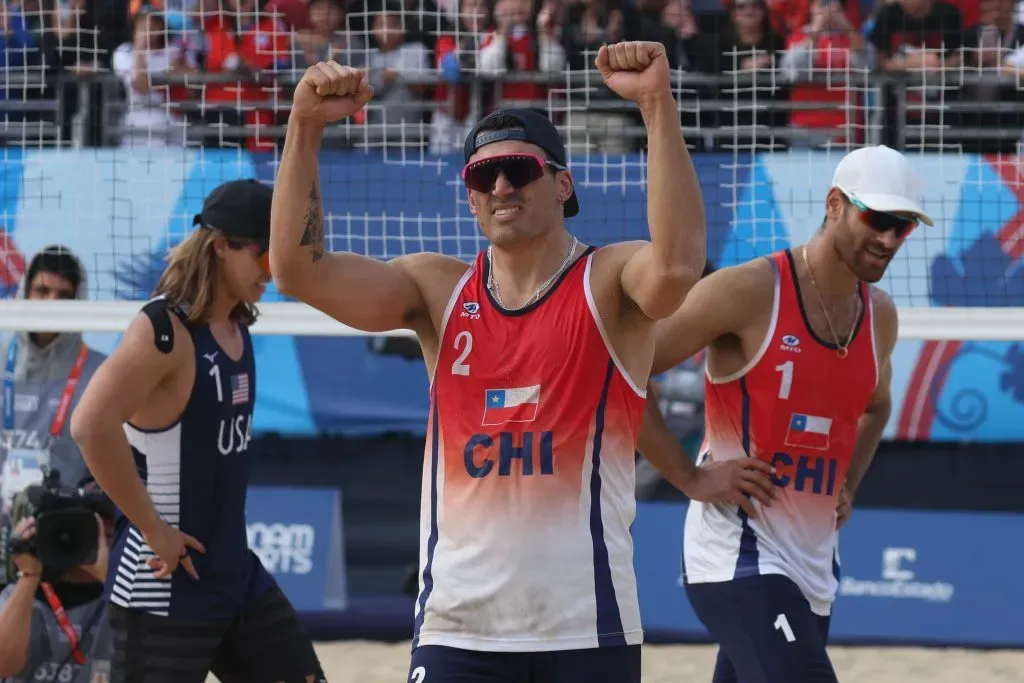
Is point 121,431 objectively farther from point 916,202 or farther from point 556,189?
point 916,202

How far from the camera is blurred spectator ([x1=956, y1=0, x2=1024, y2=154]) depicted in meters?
6.98

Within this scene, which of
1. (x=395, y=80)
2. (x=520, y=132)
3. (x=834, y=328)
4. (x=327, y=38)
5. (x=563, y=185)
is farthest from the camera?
(x=395, y=80)

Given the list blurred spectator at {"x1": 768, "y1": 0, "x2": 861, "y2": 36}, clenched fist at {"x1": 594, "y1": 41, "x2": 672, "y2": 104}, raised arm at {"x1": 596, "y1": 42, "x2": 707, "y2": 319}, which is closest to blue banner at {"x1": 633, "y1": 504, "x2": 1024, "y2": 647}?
blurred spectator at {"x1": 768, "y1": 0, "x2": 861, "y2": 36}

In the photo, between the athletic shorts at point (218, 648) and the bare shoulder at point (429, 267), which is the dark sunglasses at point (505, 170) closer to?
the bare shoulder at point (429, 267)

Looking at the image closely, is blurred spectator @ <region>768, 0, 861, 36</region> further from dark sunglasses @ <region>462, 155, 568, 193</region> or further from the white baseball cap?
dark sunglasses @ <region>462, 155, 568, 193</region>

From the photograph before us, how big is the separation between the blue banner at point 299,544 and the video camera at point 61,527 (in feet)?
8.81

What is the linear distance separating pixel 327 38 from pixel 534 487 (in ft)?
15.7

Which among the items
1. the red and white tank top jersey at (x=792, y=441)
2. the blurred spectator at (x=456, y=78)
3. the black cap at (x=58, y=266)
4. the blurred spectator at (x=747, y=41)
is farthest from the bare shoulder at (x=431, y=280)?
the blurred spectator at (x=747, y=41)

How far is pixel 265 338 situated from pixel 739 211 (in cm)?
256

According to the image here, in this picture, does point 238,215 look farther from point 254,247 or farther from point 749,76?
point 749,76

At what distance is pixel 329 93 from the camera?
9.37 feet

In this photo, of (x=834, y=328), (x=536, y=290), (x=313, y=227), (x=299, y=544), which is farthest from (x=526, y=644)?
(x=299, y=544)

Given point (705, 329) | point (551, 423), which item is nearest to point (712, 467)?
point (705, 329)

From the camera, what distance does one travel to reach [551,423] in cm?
293
